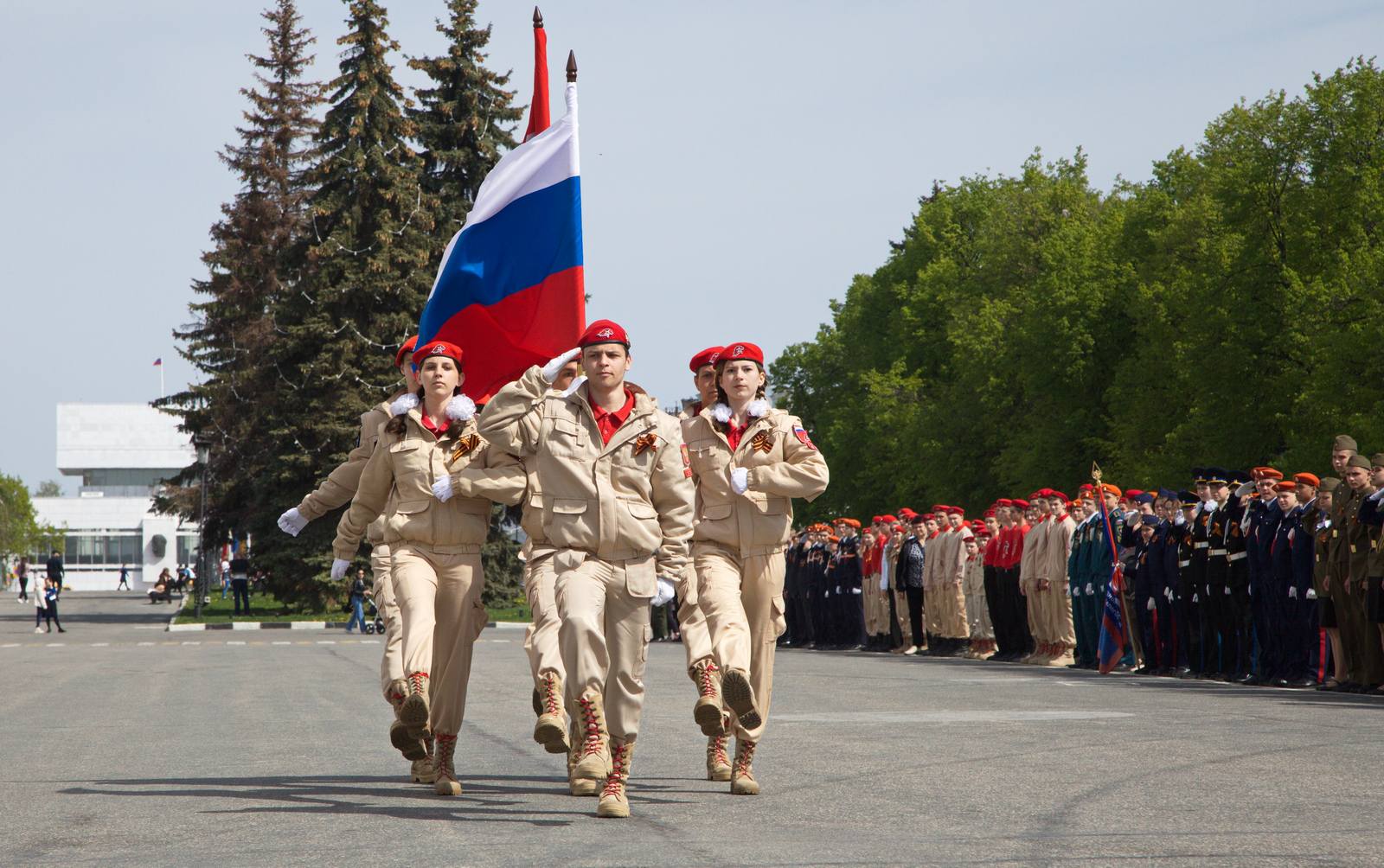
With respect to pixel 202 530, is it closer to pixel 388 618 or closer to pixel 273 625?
pixel 273 625

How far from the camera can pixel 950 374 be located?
61.2m

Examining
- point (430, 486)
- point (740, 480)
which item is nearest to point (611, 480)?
point (740, 480)

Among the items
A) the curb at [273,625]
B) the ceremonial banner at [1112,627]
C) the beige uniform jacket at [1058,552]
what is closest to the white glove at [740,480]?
the ceremonial banner at [1112,627]

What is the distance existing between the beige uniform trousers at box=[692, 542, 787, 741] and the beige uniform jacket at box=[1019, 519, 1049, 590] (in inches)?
592

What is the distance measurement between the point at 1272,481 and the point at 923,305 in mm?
44155

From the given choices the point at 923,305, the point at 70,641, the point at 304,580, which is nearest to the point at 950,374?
the point at 923,305

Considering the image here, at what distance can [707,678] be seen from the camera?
843cm

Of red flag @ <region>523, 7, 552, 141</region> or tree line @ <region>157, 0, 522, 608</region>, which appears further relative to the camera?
tree line @ <region>157, 0, 522, 608</region>

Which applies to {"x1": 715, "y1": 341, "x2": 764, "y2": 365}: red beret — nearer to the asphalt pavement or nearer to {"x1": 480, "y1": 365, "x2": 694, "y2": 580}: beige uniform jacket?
{"x1": 480, "y1": 365, "x2": 694, "y2": 580}: beige uniform jacket

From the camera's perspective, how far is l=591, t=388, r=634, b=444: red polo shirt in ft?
27.9

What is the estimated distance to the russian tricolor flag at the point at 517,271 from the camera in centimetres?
1206

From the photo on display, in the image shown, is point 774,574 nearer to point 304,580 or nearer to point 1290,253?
point 1290,253

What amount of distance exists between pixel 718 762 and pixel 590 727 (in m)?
1.58

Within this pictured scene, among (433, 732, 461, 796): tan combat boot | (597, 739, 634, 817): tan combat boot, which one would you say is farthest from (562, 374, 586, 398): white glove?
(433, 732, 461, 796): tan combat boot
